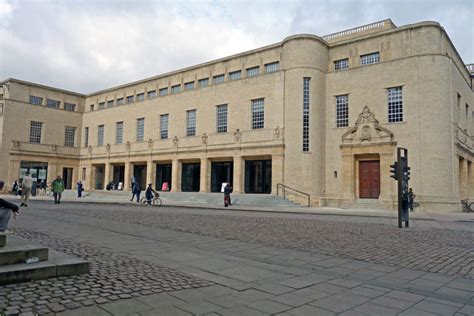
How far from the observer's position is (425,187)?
26.2 metres

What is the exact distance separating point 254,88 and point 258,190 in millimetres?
9470

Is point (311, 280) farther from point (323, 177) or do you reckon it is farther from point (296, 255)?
point (323, 177)

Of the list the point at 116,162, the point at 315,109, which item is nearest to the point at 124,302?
the point at 315,109

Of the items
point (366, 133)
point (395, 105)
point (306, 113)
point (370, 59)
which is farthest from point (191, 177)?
point (395, 105)

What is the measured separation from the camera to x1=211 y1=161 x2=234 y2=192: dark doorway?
3706 cm

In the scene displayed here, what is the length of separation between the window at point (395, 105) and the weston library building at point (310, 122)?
0.25 ft

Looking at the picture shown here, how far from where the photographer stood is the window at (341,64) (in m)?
31.9

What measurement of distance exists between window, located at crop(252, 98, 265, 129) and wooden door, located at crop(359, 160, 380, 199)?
9602 millimetres

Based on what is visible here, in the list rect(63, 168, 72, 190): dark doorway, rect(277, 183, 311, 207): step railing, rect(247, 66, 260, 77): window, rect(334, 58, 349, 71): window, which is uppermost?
rect(247, 66, 260, 77): window

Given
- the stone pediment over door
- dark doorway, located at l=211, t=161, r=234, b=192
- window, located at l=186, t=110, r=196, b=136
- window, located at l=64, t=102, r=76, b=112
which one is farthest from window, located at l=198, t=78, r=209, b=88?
window, located at l=64, t=102, r=76, b=112

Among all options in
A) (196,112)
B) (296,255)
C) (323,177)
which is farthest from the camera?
(196,112)

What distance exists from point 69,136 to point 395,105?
42.4 meters

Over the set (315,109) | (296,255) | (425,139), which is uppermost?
(315,109)

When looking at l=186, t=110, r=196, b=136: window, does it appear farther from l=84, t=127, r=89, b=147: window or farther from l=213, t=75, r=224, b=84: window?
l=84, t=127, r=89, b=147: window
